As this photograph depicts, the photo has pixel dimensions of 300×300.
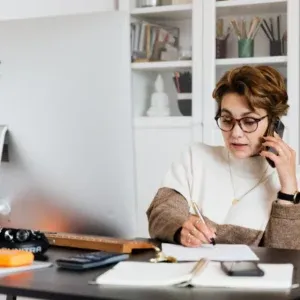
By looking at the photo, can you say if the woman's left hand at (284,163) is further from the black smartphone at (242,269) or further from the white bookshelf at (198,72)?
the white bookshelf at (198,72)

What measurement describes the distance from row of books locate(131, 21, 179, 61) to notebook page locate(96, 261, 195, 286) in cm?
254

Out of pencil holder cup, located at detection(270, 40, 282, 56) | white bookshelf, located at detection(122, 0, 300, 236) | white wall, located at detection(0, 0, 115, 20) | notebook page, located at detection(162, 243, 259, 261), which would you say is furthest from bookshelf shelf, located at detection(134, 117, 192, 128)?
notebook page, located at detection(162, 243, 259, 261)

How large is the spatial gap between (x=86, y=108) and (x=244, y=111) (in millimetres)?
560

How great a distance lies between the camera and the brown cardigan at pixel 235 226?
1.68 meters

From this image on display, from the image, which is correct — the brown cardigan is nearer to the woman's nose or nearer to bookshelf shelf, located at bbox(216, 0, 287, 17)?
the woman's nose

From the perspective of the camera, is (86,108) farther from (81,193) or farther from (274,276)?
(274,276)

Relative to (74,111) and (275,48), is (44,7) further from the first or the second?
(74,111)

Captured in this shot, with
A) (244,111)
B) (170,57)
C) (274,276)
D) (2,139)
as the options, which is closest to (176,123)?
(170,57)

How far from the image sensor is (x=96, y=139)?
4.59 ft

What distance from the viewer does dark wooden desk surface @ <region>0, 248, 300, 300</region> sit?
1070 millimetres

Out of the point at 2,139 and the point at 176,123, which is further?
the point at 176,123

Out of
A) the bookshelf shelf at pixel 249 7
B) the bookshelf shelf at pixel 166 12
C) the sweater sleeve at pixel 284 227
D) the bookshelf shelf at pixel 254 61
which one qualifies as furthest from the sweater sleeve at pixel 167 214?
the bookshelf shelf at pixel 166 12

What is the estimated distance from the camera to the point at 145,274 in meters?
1.22

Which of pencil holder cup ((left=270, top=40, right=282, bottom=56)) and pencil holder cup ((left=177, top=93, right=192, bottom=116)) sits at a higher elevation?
pencil holder cup ((left=270, top=40, right=282, bottom=56))
